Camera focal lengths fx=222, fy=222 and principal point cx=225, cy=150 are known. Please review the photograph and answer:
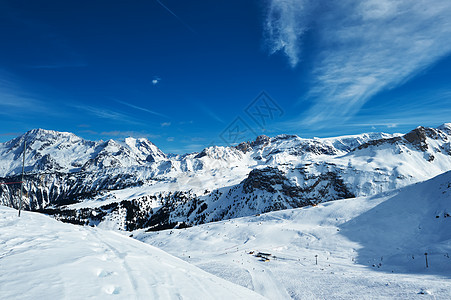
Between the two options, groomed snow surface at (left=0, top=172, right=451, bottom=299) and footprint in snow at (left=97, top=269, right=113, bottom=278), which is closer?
groomed snow surface at (left=0, top=172, right=451, bottom=299)

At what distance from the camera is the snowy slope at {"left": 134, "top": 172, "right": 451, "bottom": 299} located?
14.2 meters

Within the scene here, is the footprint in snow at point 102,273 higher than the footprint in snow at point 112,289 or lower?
higher

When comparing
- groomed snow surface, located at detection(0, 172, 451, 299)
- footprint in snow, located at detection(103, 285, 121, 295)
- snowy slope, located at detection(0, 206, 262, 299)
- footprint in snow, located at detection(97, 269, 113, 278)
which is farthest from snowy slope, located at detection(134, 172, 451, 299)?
footprint in snow, located at detection(103, 285, 121, 295)

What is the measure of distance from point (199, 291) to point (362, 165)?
570 feet

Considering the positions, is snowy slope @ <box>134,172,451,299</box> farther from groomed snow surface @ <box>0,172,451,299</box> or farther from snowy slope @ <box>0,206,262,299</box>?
snowy slope @ <box>0,206,262,299</box>

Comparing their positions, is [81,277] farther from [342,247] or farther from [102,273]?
[342,247]

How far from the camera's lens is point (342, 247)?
27422 millimetres

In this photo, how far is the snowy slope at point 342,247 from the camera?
46.5 ft

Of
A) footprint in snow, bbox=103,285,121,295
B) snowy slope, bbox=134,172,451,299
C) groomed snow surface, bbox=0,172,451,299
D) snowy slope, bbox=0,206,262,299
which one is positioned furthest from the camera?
snowy slope, bbox=134,172,451,299

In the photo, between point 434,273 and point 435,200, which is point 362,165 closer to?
point 435,200

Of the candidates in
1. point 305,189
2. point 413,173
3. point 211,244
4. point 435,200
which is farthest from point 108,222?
point 413,173

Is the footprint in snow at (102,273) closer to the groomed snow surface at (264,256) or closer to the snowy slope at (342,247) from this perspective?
the groomed snow surface at (264,256)

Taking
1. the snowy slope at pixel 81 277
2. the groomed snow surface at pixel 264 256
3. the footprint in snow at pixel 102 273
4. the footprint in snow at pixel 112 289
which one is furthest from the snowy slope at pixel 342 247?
the footprint in snow at pixel 112 289

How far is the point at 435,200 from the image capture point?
1335 inches
